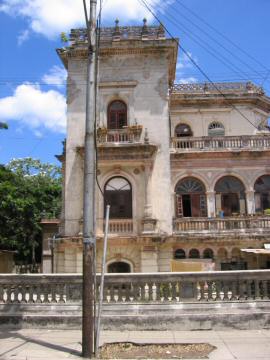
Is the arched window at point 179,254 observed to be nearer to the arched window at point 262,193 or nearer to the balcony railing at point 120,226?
the balcony railing at point 120,226

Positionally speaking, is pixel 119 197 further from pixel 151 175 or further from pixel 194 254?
pixel 194 254

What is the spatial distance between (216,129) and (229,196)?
20.6 feet

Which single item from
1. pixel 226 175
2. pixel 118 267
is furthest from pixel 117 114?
pixel 118 267

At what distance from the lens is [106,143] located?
19.9 metres

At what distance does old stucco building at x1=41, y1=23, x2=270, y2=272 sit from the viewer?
1931 centimetres

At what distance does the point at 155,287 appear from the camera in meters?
10.8

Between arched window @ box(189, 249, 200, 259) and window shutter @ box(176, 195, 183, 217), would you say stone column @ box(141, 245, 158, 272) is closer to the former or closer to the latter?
arched window @ box(189, 249, 200, 259)

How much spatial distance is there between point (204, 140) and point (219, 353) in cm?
1491

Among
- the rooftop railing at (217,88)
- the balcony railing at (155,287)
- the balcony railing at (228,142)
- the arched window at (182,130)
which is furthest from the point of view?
the rooftop railing at (217,88)

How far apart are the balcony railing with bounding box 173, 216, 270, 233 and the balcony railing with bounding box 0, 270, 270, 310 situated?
9434mm

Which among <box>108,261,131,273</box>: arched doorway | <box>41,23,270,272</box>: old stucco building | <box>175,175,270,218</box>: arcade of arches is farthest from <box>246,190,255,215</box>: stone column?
<box>108,261,131,273</box>: arched doorway

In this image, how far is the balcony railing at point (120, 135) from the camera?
65.7ft

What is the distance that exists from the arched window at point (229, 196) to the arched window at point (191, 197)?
815mm

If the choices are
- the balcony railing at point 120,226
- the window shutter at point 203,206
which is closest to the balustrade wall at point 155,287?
the balcony railing at point 120,226
